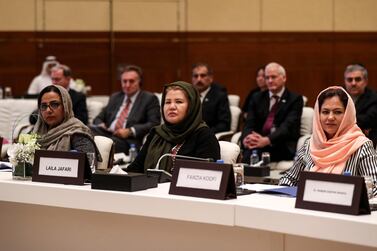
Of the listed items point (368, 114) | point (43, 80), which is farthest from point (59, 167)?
point (43, 80)

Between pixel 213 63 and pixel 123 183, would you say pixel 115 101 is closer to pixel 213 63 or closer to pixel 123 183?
pixel 213 63

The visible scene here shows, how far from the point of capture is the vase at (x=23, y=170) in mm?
3693

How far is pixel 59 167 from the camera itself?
11.7 ft

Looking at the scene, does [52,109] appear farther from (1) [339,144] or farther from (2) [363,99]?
(2) [363,99]

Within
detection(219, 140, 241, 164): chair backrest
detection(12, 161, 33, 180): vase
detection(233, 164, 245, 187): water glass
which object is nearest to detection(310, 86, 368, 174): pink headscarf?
detection(233, 164, 245, 187): water glass

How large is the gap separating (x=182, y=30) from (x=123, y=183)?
27.2 ft

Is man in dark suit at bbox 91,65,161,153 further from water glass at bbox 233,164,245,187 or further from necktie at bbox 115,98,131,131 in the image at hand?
water glass at bbox 233,164,245,187

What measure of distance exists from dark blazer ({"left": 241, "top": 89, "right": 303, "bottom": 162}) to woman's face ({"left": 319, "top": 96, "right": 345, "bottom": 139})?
316cm

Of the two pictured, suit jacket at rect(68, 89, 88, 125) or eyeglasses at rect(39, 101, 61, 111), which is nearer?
eyeglasses at rect(39, 101, 61, 111)

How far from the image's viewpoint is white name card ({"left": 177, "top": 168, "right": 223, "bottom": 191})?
305 centimetres

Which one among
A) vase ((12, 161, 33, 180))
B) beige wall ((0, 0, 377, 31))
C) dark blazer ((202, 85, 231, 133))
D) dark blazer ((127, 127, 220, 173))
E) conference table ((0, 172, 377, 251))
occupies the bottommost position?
conference table ((0, 172, 377, 251))

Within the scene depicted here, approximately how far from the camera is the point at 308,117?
23.4ft

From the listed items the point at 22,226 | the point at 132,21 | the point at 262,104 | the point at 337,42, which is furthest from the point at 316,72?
the point at 22,226

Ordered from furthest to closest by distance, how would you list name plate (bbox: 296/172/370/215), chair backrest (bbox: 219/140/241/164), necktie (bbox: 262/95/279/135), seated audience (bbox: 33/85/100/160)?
necktie (bbox: 262/95/279/135)
seated audience (bbox: 33/85/100/160)
chair backrest (bbox: 219/140/241/164)
name plate (bbox: 296/172/370/215)
